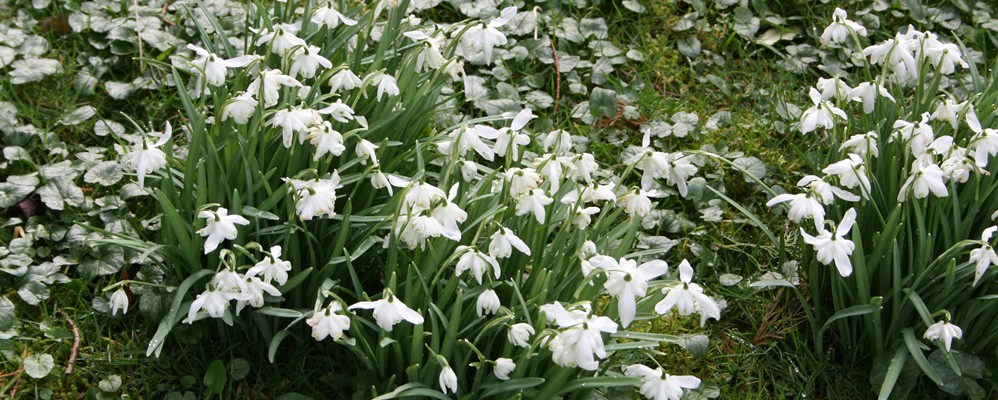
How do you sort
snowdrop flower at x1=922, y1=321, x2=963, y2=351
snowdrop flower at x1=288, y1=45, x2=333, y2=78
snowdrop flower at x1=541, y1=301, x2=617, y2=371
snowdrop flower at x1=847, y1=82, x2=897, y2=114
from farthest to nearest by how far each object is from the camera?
snowdrop flower at x1=847, y1=82, x2=897, y2=114, snowdrop flower at x1=288, y1=45, x2=333, y2=78, snowdrop flower at x1=922, y1=321, x2=963, y2=351, snowdrop flower at x1=541, y1=301, x2=617, y2=371

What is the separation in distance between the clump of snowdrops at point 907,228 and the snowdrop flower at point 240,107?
124cm

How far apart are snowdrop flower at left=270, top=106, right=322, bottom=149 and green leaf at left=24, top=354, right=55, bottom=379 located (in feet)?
2.83

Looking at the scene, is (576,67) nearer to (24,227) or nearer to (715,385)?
(715,385)

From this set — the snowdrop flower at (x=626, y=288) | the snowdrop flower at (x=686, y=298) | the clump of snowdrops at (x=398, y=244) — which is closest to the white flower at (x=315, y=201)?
the clump of snowdrops at (x=398, y=244)

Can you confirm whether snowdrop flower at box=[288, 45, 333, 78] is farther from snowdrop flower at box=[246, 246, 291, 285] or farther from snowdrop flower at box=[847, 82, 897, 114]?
→ snowdrop flower at box=[847, 82, 897, 114]

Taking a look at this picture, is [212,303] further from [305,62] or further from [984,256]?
[984,256]

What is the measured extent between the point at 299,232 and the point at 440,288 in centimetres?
40

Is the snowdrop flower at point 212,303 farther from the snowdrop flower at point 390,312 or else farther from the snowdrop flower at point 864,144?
the snowdrop flower at point 864,144

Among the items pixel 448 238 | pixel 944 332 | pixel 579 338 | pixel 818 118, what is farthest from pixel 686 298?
pixel 818 118

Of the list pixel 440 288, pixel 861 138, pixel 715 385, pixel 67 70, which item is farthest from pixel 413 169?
pixel 67 70

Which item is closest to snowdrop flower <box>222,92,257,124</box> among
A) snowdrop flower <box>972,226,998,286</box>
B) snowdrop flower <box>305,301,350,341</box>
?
snowdrop flower <box>305,301,350,341</box>

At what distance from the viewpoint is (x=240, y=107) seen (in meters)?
2.29

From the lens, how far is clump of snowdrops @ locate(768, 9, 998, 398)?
2391mm

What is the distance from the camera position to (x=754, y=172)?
3.14 m
